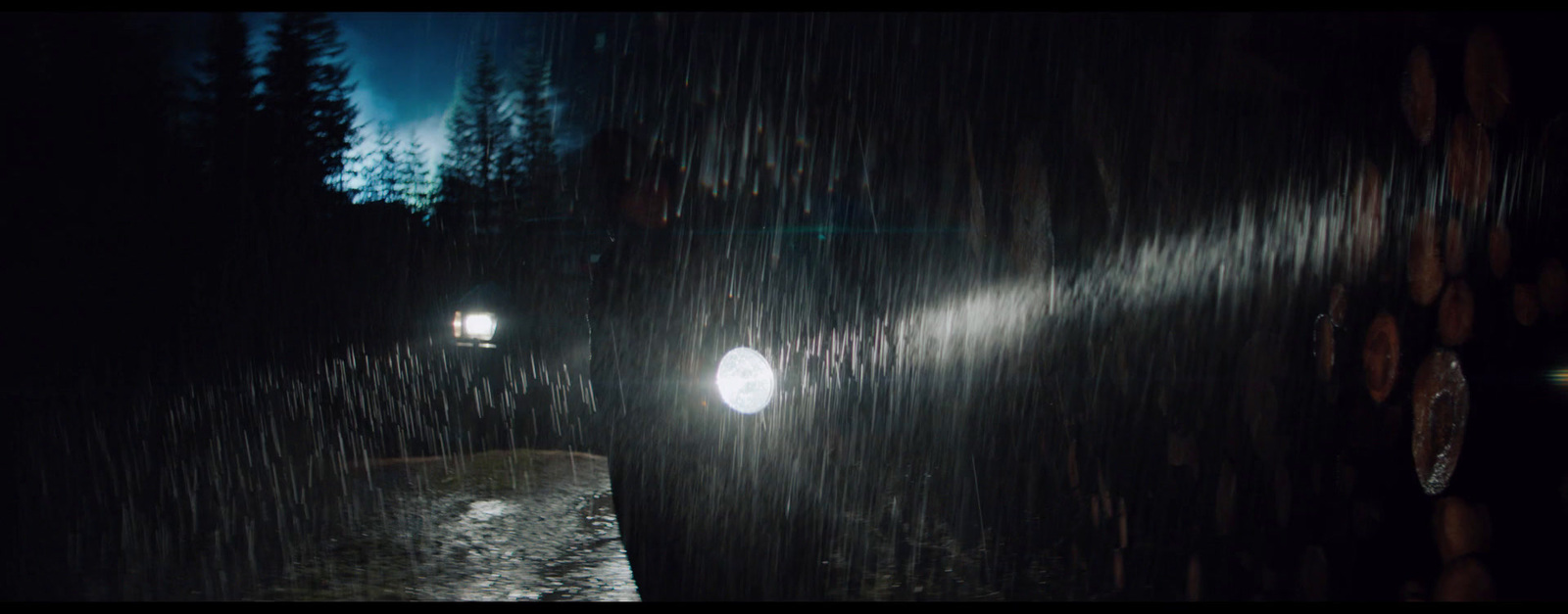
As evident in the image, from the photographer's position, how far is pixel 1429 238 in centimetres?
150

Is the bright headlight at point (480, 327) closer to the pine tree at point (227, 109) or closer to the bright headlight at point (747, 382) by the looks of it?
the pine tree at point (227, 109)

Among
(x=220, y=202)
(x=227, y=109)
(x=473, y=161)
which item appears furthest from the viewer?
(x=473, y=161)

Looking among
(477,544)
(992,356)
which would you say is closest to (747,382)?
(992,356)

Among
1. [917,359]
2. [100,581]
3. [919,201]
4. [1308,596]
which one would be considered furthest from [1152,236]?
[100,581]

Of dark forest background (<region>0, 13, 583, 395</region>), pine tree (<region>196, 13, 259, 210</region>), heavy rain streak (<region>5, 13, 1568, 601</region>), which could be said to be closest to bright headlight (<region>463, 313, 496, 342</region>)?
dark forest background (<region>0, 13, 583, 395</region>)

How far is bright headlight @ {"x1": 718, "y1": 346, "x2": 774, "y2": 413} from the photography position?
3.41 meters

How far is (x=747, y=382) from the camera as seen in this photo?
3412mm

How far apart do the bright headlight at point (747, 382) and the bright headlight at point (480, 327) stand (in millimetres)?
10345

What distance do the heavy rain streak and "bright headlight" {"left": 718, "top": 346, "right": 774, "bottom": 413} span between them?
14 mm

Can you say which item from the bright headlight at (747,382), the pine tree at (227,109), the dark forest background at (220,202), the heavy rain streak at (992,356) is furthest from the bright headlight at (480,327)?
the bright headlight at (747,382)

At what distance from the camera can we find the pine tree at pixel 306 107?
19516 millimetres

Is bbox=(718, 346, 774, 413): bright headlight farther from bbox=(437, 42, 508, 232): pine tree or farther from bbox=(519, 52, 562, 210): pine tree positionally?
bbox=(437, 42, 508, 232): pine tree

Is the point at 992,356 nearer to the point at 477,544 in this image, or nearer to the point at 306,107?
the point at 477,544

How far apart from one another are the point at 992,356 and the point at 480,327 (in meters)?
10.8
